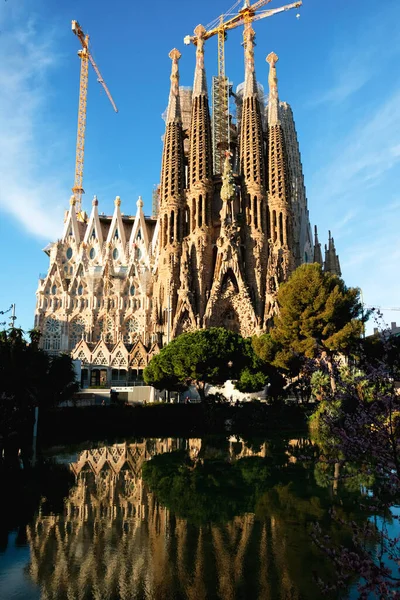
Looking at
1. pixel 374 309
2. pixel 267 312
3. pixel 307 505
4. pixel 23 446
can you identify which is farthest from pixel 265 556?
pixel 267 312

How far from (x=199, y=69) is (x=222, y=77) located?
585 centimetres

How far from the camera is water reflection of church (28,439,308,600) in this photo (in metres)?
6.30

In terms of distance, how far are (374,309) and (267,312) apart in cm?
4049

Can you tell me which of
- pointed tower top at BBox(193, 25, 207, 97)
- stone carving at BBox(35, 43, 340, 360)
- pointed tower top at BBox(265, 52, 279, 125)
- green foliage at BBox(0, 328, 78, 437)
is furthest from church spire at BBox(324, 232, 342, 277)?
green foliage at BBox(0, 328, 78, 437)

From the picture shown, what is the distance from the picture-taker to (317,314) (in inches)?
1081

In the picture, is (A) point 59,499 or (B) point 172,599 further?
A: (A) point 59,499

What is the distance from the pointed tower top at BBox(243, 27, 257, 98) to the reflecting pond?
152 feet

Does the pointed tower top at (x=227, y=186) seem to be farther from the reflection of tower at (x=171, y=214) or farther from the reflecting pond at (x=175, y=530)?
the reflecting pond at (x=175, y=530)

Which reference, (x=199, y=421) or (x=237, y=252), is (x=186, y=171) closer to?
(x=237, y=252)

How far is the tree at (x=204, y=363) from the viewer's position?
1185 inches

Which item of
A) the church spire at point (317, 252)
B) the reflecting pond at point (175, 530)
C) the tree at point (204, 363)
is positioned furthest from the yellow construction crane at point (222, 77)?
the reflecting pond at point (175, 530)

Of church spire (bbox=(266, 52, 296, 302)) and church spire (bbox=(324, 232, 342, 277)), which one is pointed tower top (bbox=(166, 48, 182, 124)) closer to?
church spire (bbox=(266, 52, 296, 302))

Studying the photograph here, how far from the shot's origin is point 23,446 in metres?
19.4

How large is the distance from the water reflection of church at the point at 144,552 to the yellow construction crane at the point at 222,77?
49.9 meters
